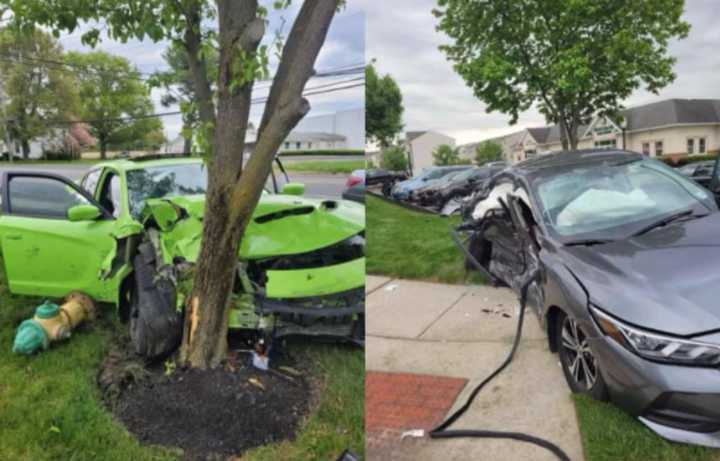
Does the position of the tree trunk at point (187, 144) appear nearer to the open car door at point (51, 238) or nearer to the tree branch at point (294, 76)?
the tree branch at point (294, 76)

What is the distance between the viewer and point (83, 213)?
2566mm

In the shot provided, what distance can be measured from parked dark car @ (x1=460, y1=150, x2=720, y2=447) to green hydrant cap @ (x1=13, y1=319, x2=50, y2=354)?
242 cm

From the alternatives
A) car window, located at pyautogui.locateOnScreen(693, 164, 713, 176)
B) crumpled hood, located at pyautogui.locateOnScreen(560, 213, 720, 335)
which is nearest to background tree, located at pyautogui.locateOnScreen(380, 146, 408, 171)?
crumpled hood, located at pyautogui.locateOnScreen(560, 213, 720, 335)

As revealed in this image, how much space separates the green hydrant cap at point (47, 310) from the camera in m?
2.67

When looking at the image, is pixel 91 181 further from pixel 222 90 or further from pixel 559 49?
pixel 559 49

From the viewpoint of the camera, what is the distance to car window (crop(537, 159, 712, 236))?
286 cm

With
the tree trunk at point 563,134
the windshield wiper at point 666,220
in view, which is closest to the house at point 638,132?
the tree trunk at point 563,134

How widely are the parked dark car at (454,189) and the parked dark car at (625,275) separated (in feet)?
9.25

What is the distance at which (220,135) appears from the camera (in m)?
1.85

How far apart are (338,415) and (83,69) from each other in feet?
5.58

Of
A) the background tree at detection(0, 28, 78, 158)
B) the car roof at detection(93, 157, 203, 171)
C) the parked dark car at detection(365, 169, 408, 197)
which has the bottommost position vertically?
the parked dark car at detection(365, 169, 408, 197)

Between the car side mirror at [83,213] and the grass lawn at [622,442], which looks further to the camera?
the car side mirror at [83,213]

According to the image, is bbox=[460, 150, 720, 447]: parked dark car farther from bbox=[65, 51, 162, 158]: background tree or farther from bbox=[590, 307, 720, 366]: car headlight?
bbox=[65, 51, 162, 158]: background tree

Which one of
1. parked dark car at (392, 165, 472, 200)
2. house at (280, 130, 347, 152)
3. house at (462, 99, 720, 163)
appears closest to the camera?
house at (280, 130, 347, 152)
